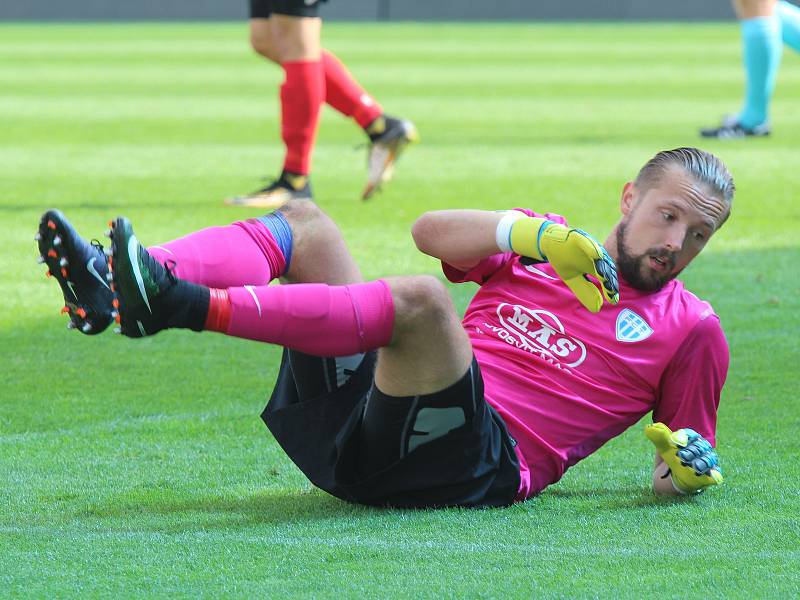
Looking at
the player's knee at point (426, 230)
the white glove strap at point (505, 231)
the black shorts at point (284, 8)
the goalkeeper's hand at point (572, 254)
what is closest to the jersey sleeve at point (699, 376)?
the goalkeeper's hand at point (572, 254)

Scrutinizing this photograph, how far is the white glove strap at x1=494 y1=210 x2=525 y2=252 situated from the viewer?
9.61 ft

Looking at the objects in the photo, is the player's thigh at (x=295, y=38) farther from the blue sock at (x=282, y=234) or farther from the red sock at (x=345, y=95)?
the blue sock at (x=282, y=234)

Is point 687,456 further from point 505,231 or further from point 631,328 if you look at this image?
point 505,231

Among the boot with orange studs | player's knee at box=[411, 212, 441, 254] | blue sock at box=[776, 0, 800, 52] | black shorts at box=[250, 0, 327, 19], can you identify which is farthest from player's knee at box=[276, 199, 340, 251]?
blue sock at box=[776, 0, 800, 52]

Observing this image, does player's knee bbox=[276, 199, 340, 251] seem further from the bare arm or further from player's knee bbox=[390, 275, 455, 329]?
player's knee bbox=[390, 275, 455, 329]

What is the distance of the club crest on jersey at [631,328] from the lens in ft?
10.1

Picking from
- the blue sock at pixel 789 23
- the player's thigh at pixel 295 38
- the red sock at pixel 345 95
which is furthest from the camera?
the blue sock at pixel 789 23

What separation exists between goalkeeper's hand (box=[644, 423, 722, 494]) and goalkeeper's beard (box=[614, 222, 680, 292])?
0.30 m

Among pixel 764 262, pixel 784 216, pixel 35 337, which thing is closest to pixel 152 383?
pixel 35 337

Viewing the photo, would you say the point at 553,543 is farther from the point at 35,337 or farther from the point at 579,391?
the point at 35,337

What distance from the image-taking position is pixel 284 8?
6.94 m

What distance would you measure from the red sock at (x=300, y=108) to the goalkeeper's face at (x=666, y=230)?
13.8 feet

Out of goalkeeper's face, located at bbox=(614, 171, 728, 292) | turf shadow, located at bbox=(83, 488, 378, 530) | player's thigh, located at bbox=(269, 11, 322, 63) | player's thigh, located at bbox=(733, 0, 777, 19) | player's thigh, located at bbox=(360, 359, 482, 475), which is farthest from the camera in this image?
player's thigh, located at bbox=(733, 0, 777, 19)

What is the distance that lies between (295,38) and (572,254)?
458 cm
